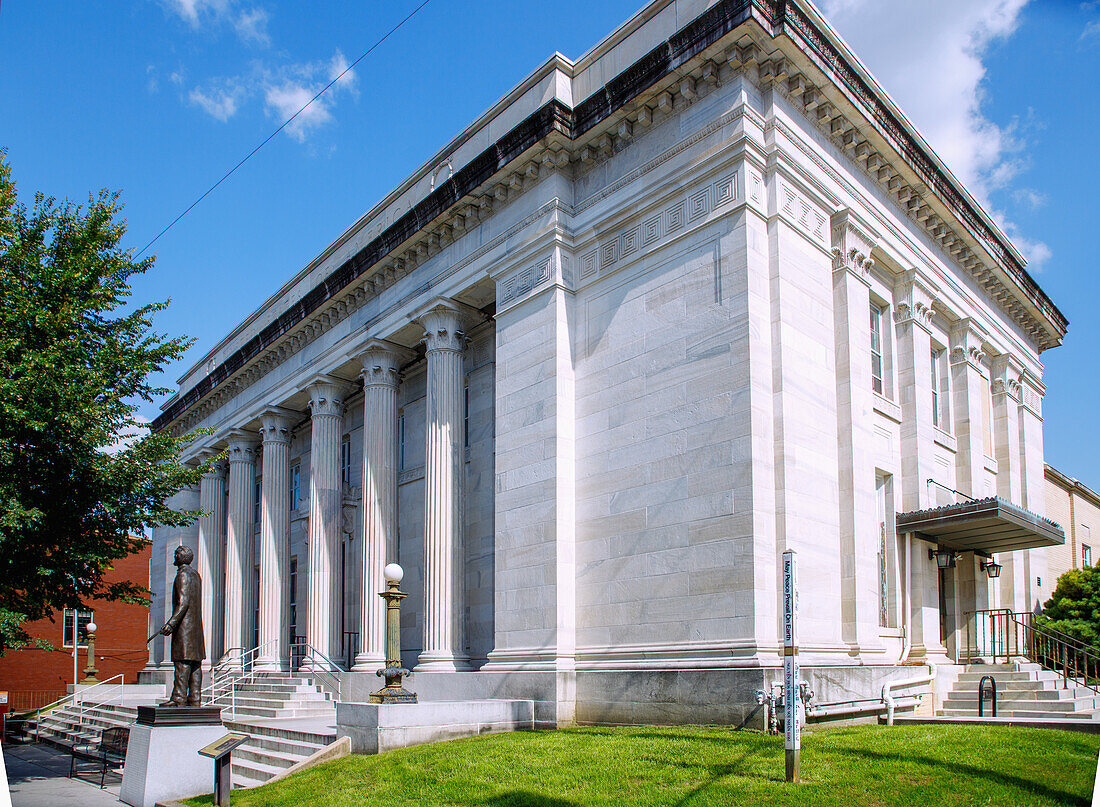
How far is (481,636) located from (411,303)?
27.5 ft

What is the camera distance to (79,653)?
53719 millimetres

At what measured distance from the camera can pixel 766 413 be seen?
16.2 m

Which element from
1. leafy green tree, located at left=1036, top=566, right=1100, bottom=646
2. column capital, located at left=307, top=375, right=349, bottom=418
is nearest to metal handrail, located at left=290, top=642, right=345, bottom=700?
column capital, located at left=307, top=375, right=349, bottom=418

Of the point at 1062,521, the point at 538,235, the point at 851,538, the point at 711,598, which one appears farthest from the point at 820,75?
the point at 1062,521

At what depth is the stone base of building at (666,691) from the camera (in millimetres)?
14617

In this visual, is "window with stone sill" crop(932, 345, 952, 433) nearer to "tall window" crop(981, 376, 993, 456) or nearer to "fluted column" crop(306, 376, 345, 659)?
"tall window" crop(981, 376, 993, 456)

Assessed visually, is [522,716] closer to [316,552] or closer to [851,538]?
[851,538]

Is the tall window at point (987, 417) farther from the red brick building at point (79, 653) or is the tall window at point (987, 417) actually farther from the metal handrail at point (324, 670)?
the red brick building at point (79, 653)

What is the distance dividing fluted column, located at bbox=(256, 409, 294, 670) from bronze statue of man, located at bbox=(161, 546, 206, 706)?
A: 13.5 meters

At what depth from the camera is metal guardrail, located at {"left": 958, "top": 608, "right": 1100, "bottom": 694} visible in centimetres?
2089

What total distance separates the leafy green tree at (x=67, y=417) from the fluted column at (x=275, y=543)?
11074 millimetres

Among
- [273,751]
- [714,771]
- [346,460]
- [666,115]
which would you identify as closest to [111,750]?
[273,751]

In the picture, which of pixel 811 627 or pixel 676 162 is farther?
pixel 676 162

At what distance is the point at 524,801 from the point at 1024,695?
11.8 meters
